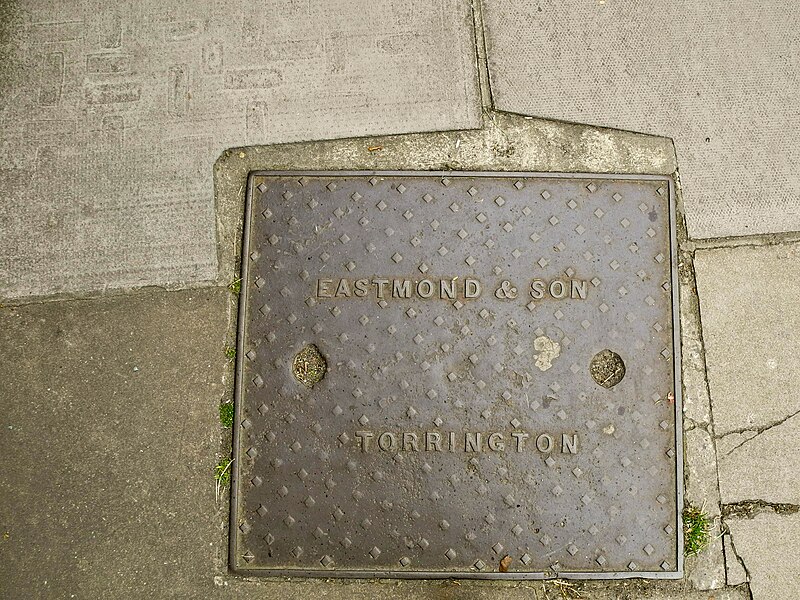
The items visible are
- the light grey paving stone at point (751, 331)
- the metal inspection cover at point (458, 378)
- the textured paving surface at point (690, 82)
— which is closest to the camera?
the metal inspection cover at point (458, 378)

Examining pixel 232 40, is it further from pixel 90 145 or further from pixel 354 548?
pixel 354 548

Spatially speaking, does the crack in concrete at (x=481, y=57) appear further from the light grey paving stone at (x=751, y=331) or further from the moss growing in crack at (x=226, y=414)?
the moss growing in crack at (x=226, y=414)

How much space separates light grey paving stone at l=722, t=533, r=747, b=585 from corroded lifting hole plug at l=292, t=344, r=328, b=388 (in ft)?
6.99

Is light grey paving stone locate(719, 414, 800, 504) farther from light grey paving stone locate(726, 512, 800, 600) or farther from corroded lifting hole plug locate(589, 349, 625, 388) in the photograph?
corroded lifting hole plug locate(589, 349, 625, 388)

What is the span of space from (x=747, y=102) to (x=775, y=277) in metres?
0.92

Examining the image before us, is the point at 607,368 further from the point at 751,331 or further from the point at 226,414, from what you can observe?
the point at 226,414

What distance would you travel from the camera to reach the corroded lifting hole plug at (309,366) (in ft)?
8.52

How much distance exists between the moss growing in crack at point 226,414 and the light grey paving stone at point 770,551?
97.9 inches

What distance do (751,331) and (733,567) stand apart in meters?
1.14

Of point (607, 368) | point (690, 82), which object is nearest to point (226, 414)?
point (607, 368)

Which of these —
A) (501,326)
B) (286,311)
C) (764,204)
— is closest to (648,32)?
(764,204)

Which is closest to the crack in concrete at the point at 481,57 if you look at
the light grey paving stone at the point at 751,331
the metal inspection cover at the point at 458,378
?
the metal inspection cover at the point at 458,378

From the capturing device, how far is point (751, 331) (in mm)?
2666

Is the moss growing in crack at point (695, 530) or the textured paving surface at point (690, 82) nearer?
the moss growing in crack at point (695, 530)
